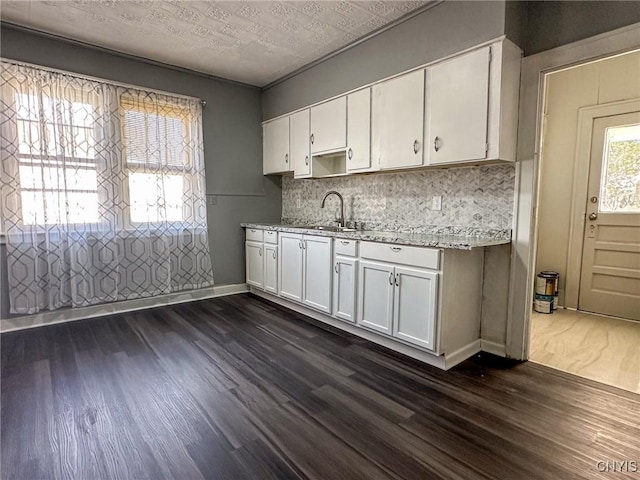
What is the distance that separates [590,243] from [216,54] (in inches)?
171

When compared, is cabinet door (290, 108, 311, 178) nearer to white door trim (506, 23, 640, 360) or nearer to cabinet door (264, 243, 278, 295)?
cabinet door (264, 243, 278, 295)

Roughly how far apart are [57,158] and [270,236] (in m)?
2.10

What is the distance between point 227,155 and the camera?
434 centimetres

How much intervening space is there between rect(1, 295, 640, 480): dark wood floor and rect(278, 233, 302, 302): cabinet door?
0.78 m

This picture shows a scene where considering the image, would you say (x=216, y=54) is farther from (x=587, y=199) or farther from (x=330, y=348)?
(x=587, y=199)

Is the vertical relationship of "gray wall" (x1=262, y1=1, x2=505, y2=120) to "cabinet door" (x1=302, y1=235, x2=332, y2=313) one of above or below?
above

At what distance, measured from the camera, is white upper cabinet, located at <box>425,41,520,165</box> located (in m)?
2.34

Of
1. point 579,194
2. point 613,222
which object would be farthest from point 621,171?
point 613,222

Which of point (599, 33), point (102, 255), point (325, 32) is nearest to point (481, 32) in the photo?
point (599, 33)

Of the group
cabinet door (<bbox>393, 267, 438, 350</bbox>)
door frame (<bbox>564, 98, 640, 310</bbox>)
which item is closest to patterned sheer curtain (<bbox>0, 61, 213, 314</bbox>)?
cabinet door (<bbox>393, 267, 438, 350</bbox>)

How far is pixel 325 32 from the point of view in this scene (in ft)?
10.2

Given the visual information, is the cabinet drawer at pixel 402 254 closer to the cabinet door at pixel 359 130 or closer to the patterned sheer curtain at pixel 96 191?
the cabinet door at pixel 359 130

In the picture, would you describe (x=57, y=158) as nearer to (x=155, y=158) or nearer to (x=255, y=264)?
(x=155, y=158)

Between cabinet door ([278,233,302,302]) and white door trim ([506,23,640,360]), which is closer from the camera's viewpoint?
white door trim ([506,23,640,360])
